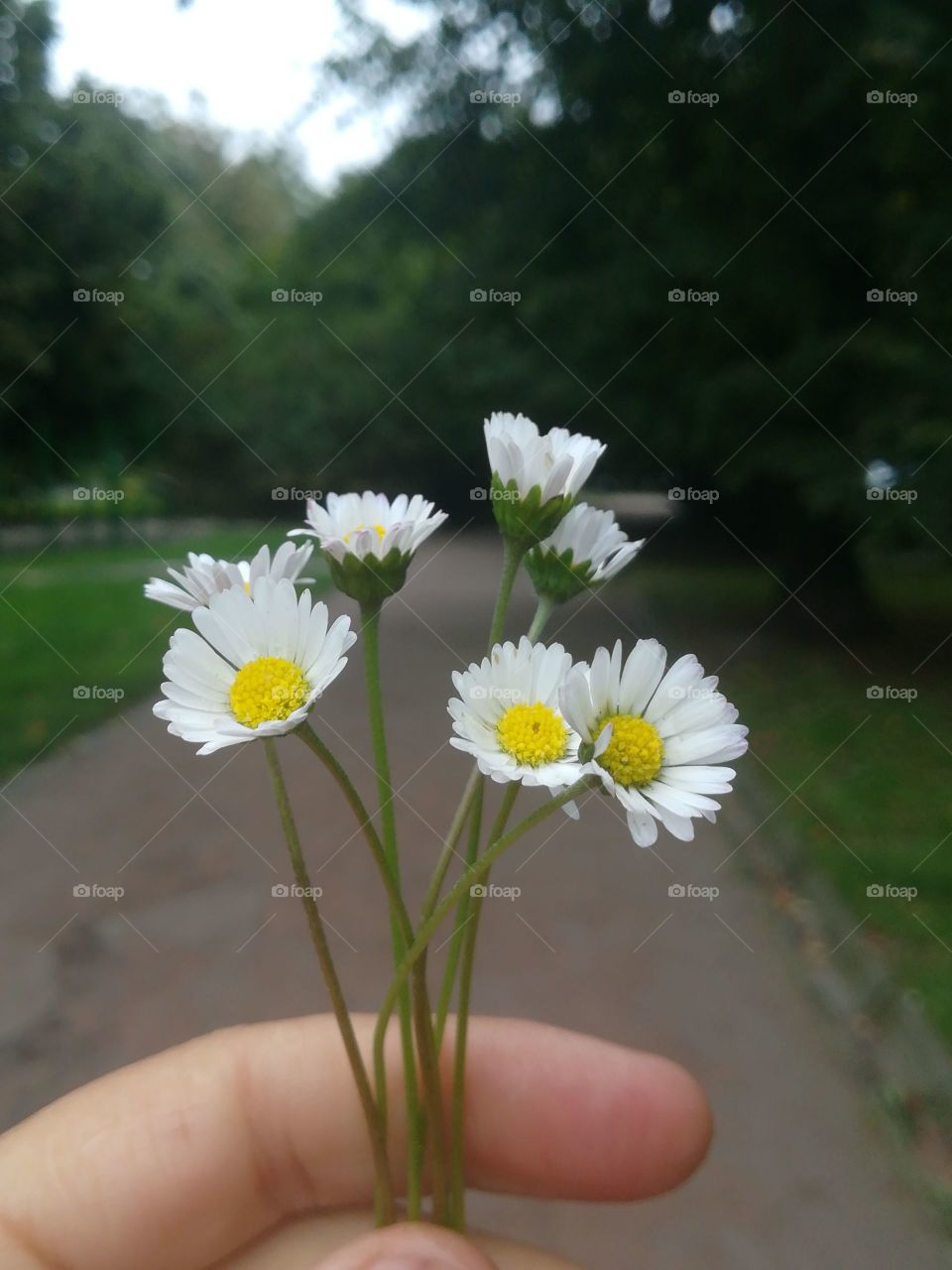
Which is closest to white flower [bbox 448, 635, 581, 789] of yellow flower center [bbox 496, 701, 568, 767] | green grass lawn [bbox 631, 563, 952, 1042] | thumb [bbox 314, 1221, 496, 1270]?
yellow flower center [bbox 496, 701, 568, 767]

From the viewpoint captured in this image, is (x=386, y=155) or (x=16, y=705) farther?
(x=386, y=155)

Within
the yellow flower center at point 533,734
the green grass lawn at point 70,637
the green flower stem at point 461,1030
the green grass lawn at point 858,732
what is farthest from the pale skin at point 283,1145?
the green grass lawn at point 70,637

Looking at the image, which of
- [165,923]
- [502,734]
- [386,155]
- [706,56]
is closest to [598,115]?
[706,56]

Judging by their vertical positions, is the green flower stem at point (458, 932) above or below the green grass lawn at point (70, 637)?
below

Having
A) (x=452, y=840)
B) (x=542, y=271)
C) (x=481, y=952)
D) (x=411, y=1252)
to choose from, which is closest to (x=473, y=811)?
(x=452, y=840)

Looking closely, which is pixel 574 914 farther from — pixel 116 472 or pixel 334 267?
pixel 334 267

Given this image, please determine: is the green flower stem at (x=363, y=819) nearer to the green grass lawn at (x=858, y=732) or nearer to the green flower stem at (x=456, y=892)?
the green flower stem at (x=456, y=892)
